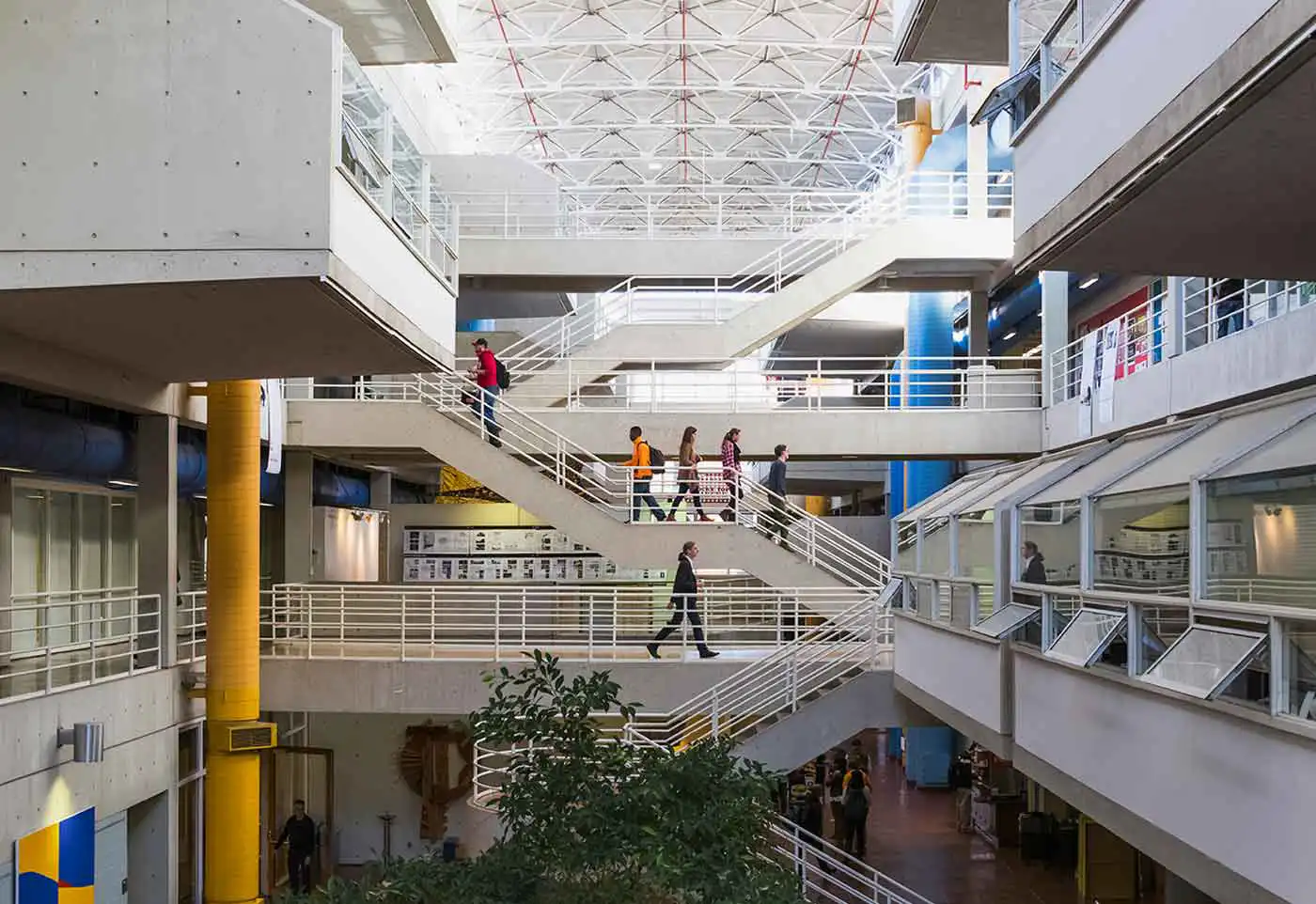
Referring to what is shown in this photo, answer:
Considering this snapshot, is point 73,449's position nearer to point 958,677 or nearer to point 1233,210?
point 958,677

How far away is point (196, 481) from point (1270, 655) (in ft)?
49.3

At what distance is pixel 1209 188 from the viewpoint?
5.98 meters

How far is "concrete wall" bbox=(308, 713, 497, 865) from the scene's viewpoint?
22516 mm

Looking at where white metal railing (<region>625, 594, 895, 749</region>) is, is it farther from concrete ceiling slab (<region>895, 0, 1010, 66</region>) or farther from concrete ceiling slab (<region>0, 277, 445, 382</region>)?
concrete ceiling slab (<region>895, 0, 1010, 66</region>)

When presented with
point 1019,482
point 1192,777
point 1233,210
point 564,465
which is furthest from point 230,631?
point 1233,210

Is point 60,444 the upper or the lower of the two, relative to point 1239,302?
lower

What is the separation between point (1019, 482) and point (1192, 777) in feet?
19.6

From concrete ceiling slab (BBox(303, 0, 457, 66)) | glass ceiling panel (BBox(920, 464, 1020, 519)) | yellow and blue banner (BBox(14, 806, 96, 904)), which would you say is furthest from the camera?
concrete ceiling slab (BBox(303, 0, 457, 66))

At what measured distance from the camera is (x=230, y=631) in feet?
50.6

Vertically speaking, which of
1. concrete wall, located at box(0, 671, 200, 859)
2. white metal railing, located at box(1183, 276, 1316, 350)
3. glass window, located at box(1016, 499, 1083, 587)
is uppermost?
white metal railing, located at box(1183, 276, 1316, 350)

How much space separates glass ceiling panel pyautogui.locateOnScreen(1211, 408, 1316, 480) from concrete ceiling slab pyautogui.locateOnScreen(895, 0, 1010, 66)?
6.56m

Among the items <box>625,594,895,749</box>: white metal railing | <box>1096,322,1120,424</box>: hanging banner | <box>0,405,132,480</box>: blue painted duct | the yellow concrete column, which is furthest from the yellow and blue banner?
<box>1096,322,1120,424</box>: hanging banner

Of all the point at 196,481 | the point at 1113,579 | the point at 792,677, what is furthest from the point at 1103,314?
the point at 1113,579

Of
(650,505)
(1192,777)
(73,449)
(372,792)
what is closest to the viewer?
(1192,777)
